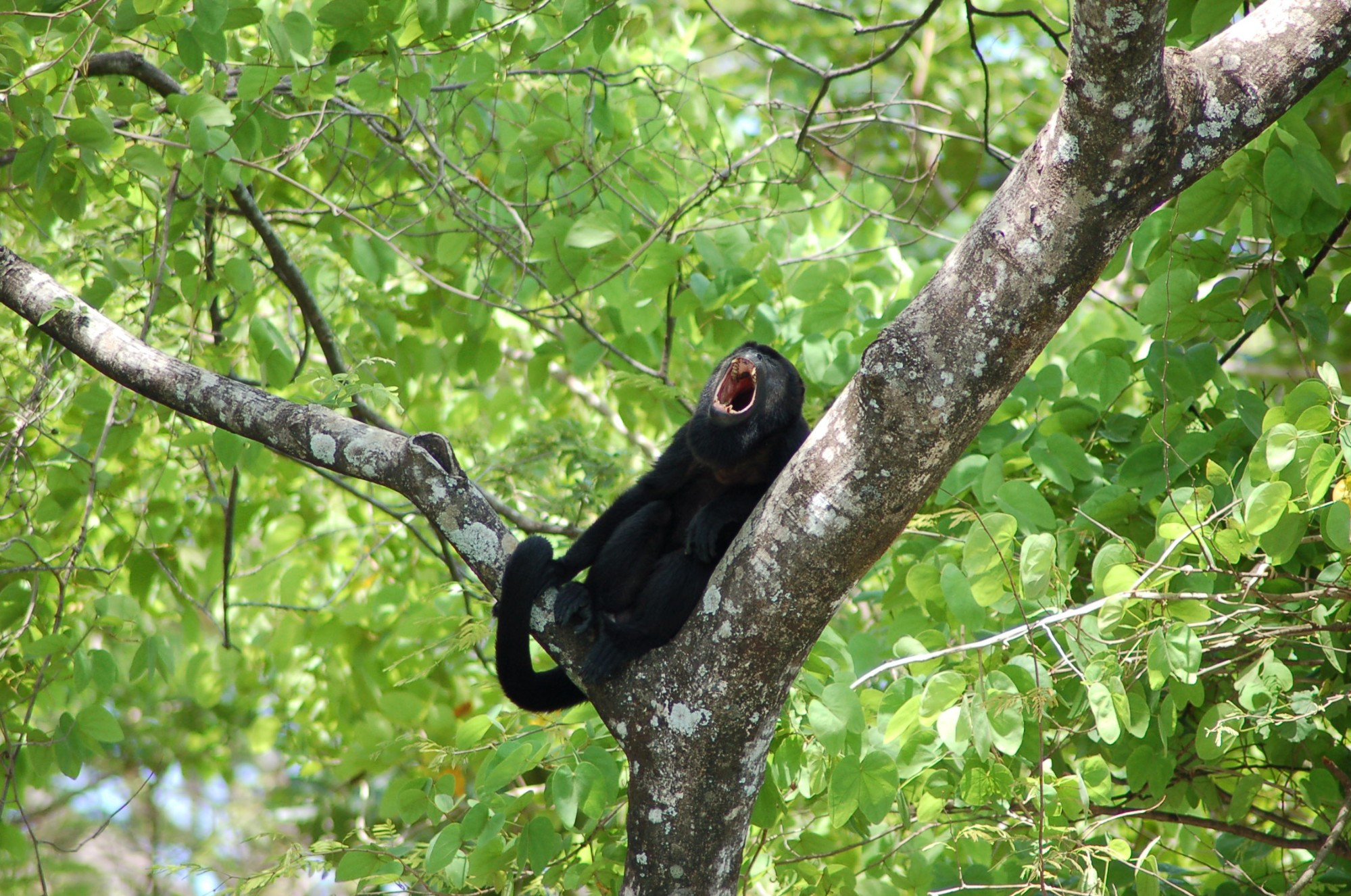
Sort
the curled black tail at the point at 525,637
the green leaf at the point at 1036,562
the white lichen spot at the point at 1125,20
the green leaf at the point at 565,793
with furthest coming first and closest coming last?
1. the green leaf at the point at 565,793
2. the curled black tail at the point at 525,637
3. the green leaf at the point at 1036,562
4. the white lichen spot at the point at 1125,20

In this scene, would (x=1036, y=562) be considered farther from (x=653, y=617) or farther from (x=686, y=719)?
(x=653, y=617)

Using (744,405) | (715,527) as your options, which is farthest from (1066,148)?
(744,405)

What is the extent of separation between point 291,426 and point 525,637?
0.74 m

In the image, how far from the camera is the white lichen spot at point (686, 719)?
7.22 ft

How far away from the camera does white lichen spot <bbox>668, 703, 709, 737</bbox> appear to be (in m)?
2.20

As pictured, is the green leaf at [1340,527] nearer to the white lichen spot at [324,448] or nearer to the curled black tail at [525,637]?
the curled black tail at [525,637]

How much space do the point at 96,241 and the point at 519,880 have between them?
9.45ft

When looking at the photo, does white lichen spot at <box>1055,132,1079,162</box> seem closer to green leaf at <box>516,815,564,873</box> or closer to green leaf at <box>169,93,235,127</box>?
green leaf at <box>516,815,564,873</box>

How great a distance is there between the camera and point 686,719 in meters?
2.21

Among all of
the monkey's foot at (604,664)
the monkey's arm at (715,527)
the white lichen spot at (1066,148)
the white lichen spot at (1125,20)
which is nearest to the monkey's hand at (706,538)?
the monkey's arm at (715,527)

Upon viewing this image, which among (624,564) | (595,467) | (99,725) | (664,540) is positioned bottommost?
(624,564)

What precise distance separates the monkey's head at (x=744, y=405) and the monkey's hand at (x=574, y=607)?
0.65 meters

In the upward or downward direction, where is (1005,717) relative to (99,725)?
downward

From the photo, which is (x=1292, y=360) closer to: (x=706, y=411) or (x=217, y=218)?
(x=706, y=411)
